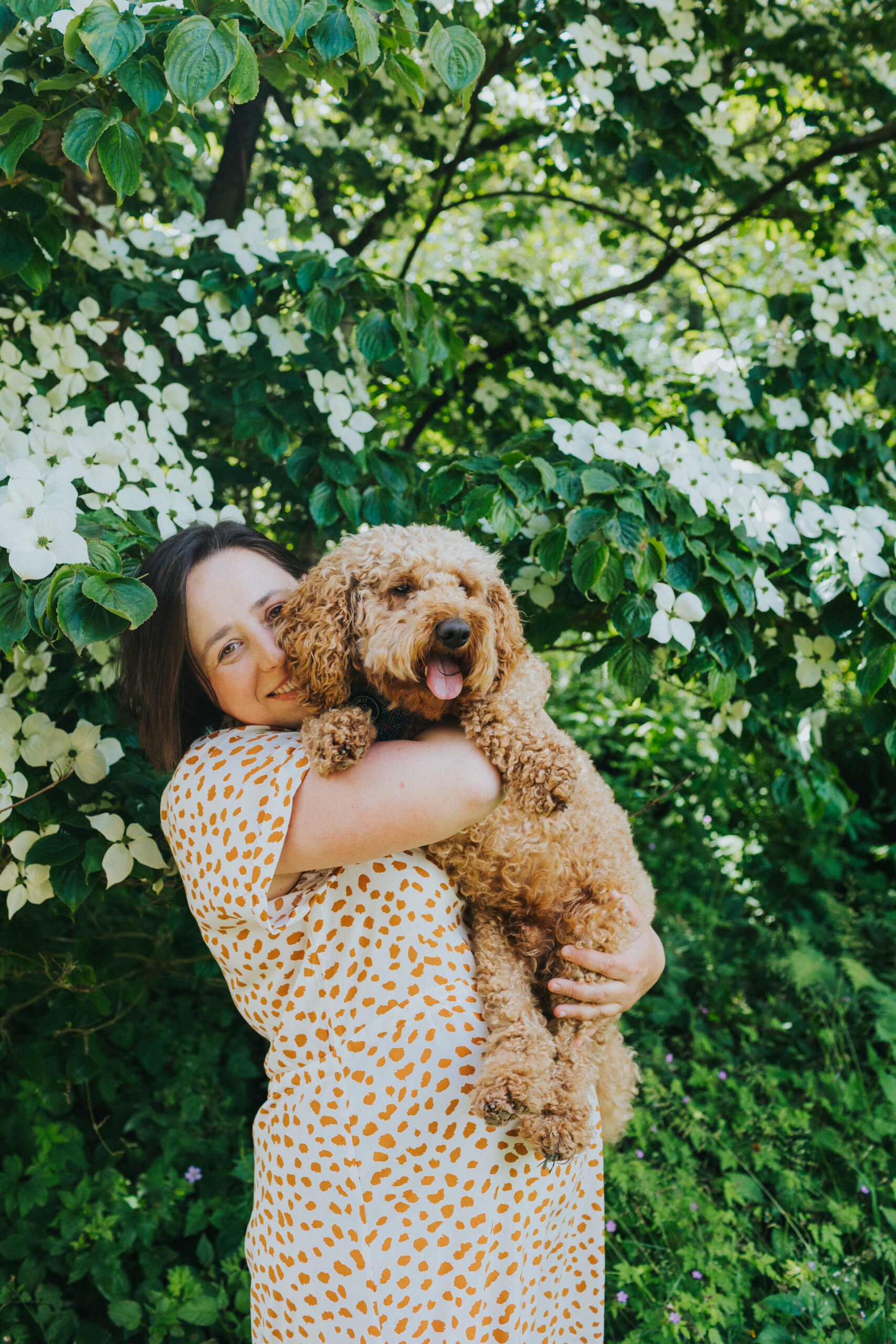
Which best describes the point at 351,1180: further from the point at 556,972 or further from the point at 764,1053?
the point at 764,1053

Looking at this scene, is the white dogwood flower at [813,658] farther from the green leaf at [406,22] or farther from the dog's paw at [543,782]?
the green leaf at [406,22]

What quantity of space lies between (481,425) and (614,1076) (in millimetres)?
2215

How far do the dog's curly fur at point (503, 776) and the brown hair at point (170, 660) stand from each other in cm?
21

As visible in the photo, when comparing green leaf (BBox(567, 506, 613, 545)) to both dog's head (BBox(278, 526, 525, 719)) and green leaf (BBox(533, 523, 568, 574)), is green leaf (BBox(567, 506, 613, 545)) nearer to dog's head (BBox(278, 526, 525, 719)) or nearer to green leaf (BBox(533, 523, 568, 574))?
green leaf (BBox(533, 523, 568, 574))

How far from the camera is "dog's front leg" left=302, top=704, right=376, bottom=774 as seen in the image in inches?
54.3

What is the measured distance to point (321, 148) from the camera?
10.8ft

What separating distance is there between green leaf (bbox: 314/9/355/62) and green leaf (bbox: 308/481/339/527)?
94 centimetres

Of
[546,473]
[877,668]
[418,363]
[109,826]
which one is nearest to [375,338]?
[418,363]

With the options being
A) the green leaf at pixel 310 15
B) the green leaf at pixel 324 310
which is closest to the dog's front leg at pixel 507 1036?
the green leaf at pixel 324 310

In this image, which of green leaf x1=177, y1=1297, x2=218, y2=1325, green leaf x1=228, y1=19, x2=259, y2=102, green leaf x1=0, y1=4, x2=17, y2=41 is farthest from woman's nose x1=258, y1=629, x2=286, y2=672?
green leaf x1=177, y1=1297, x2=218, y2=1325

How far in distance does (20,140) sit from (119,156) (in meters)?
0.20

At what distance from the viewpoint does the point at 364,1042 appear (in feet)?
4.41

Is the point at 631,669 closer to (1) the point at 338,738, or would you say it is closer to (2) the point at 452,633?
(2) the point at 452,633

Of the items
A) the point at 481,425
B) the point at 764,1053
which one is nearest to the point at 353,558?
the point at 481,425
